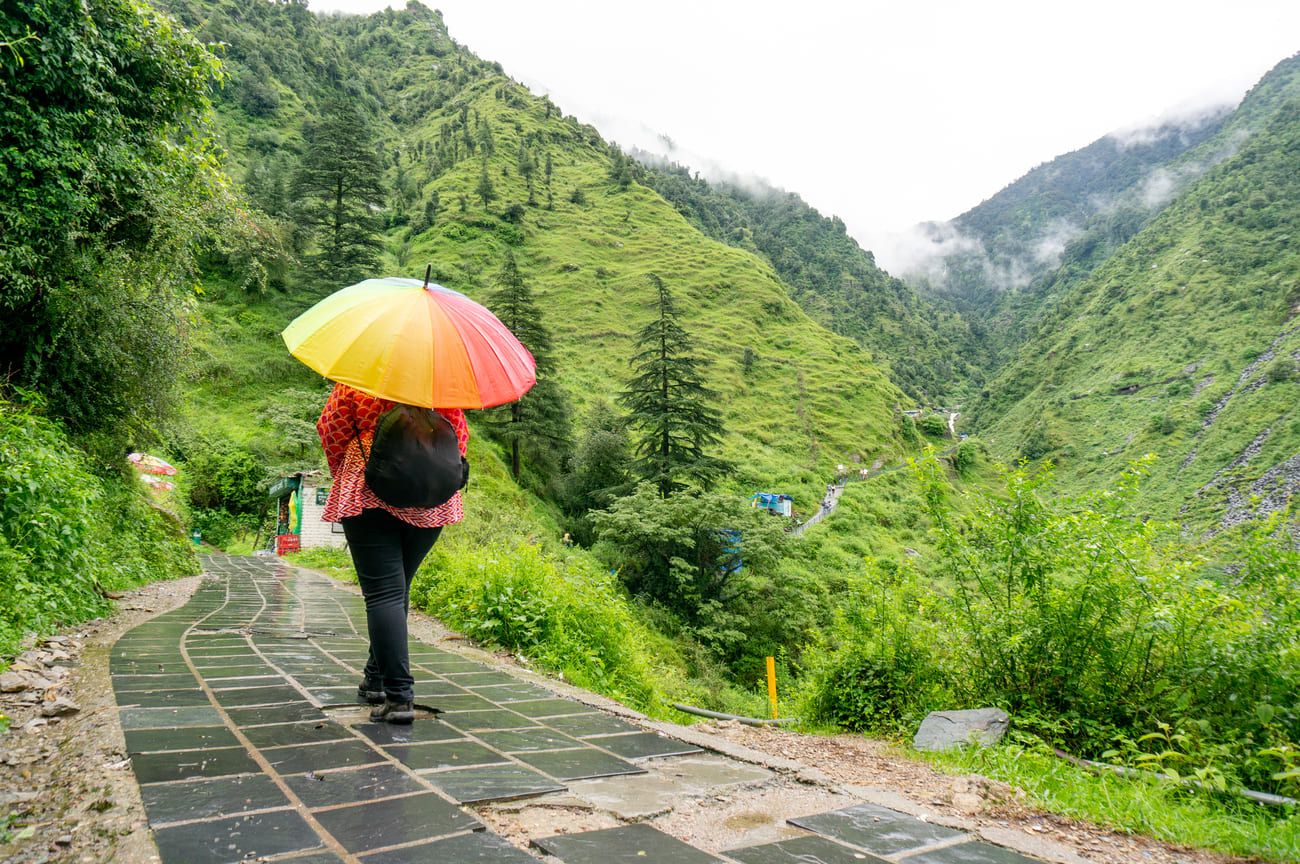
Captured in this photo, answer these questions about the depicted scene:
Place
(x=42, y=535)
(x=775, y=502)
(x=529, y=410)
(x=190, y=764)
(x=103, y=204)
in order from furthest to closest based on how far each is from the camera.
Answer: (x=775, y=502), (x=529, y=410), (x=103, y=204), (x=42, y=535), (x=190, y=764)

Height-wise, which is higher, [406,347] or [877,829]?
[406,347]

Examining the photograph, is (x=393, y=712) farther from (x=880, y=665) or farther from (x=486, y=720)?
(x=880, y=665)

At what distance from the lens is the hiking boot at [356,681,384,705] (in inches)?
131

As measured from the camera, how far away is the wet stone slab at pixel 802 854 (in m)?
1.87

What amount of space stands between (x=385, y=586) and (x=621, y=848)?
166 cm

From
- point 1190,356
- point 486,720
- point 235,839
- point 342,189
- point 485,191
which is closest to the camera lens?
point 235,839

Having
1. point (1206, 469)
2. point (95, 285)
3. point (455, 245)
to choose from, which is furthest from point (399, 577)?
point (1206, 469)

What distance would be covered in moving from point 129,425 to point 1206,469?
66.8 meters

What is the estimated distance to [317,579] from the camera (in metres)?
11.7

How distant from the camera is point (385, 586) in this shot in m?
3.02

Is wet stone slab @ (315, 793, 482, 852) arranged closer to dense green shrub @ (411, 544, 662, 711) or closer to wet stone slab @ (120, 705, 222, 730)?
wet stone slab @ (120, 705, 222, 730)

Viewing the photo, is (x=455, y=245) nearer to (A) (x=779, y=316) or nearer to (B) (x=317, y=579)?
(A) (x=779, y=316)

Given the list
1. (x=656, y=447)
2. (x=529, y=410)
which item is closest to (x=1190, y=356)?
(x=656, y=447)

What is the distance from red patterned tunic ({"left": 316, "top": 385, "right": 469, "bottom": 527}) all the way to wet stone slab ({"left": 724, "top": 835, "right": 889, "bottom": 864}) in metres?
1.91
